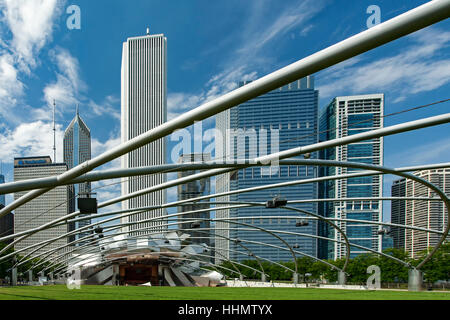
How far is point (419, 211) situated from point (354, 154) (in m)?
15.3

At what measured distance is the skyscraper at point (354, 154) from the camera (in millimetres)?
25553

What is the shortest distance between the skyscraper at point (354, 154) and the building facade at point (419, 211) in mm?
4230

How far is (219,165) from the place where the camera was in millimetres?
13109

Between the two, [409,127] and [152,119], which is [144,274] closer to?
[152,119]

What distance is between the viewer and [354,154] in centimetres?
6384

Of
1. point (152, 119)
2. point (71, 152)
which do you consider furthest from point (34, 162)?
point (152, 119)

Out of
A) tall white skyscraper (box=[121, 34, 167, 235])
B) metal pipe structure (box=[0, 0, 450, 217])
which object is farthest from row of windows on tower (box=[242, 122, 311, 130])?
metal pipe structure (box=[0, 0, 450, 217])

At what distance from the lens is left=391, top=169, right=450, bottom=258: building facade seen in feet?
147

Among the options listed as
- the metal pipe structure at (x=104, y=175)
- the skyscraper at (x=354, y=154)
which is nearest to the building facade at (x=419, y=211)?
the skyscraper at (x=354, y=154)

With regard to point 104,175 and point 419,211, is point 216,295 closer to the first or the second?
point 104,175

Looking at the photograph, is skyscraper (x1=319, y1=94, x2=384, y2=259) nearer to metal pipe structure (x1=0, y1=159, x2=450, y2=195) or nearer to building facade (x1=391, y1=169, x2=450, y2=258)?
building facade (x1=391, y1=169, x2=450, y2=258)

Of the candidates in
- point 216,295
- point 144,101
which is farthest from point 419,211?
point 216,295

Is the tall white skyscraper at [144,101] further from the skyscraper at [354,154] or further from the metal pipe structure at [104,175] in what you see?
the metal pipe structure at [104,175]

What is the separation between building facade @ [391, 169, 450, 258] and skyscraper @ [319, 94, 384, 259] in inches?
167
